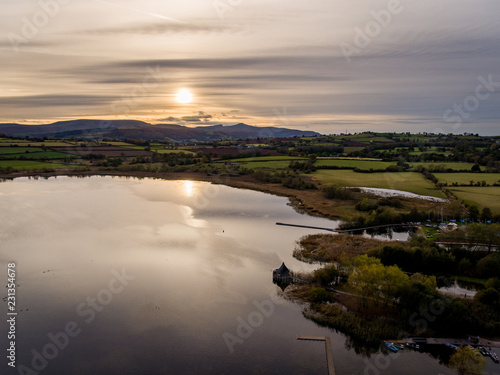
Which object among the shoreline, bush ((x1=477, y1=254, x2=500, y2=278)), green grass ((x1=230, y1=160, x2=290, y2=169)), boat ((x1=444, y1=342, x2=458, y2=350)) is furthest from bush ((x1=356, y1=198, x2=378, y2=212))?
green grass ((x1=230, y1=160, x2=290, y2=169))

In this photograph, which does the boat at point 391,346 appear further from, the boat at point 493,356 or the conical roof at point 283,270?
the conical roof at point 283,270

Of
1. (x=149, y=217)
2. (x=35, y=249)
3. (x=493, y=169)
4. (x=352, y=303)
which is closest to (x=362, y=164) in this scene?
(x=493, y=169)

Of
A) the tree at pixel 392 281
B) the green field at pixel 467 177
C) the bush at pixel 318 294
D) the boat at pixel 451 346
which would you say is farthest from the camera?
the green field at pixel 467 177

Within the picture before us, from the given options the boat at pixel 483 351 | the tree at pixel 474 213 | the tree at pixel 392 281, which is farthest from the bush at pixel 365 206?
the boat at pixel 483 351

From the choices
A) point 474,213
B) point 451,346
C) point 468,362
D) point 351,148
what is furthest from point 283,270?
point 351,148

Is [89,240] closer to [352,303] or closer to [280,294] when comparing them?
[280,294]
